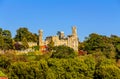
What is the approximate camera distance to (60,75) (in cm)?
4981

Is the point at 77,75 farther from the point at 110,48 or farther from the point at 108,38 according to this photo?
the point at 108,38

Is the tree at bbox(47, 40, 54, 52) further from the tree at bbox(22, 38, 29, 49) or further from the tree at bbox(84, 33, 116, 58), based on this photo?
the tree at bbox(84, 33, 116, 58)

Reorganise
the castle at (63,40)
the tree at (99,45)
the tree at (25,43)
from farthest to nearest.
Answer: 1. the castle at (63,40)
2. the tree at (25,43)
3. the tree at (99,45)

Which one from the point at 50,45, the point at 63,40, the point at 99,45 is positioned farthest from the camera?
the point at 63,40

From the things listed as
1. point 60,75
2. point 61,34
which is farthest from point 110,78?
point 61,34

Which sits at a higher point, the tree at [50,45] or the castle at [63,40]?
the castle at [63,40]

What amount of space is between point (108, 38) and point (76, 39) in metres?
5.11

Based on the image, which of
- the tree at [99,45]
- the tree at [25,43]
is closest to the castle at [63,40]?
the tree at [99,45]

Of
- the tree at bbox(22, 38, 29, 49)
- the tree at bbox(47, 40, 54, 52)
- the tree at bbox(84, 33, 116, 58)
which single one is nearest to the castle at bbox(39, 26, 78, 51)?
the tree at bbox(47, 40, 54, 52)

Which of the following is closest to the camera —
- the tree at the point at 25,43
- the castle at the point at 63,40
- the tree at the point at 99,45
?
the tree at the point at 99,45

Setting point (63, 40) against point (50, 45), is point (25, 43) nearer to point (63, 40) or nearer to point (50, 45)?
point (50, 45)

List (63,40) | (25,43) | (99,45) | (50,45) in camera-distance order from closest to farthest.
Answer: (99,45) → (25,43) → (50,45) → (63,40)

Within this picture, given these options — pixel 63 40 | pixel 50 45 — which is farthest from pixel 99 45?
pixel 50 45

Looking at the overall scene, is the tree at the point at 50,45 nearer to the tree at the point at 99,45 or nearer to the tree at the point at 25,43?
the tree at the point at 25,43
